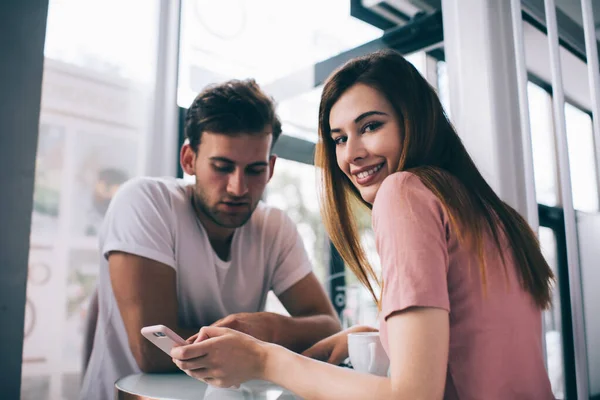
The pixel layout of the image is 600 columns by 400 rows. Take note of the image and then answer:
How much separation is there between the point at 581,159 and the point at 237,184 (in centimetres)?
104

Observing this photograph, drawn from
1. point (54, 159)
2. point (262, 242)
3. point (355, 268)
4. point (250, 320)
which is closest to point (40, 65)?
point (54, 159)

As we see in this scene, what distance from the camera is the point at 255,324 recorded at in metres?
1.33

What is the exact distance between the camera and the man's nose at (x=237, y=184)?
5.30 feet

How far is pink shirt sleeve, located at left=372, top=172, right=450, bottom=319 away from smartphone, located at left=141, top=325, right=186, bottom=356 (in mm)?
379

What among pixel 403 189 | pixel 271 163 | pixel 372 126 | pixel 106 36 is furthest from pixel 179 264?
pixel 106 36

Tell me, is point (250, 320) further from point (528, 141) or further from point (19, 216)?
point (528, 141)

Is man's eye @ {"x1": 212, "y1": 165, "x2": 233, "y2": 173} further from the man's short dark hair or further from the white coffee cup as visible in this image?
the white coffee cup

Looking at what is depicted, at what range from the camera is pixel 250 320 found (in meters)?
1.32

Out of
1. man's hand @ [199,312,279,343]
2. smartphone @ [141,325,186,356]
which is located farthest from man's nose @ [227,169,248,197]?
smartphone @ [141,325,186,356]

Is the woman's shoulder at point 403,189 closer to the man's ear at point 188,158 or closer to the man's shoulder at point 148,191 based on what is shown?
the man's shoulder at point 148,191

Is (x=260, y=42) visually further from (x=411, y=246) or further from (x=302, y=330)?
(x=411, y=246)

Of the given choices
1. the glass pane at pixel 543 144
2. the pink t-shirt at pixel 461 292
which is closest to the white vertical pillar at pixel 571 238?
the glass pane at pixel 543 144

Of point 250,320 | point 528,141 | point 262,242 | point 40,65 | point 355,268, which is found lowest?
point 250,320

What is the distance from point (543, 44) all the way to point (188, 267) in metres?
1.31
